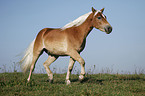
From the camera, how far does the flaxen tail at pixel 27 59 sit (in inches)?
319

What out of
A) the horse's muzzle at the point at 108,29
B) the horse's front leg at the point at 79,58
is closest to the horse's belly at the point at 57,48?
the horse's front leg at the point at 79,58

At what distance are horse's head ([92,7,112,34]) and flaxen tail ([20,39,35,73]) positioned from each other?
3.04 metres

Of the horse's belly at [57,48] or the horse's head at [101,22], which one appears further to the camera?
the horse's belly at [57,48]

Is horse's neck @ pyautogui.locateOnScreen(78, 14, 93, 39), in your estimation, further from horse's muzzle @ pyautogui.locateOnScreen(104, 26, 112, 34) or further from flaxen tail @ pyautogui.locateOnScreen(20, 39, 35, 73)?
flaxen tail @ pyautogui.locateOnScreen(20, 39, 35, 73)

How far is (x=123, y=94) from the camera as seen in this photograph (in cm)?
538

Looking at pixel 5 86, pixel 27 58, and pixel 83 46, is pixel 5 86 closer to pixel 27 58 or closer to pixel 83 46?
pixel 27 58

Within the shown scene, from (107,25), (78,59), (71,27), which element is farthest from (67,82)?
(107,25)

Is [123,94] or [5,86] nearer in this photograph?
[123,94]

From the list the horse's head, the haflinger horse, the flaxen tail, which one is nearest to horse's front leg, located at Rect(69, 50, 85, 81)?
the haflinger horse

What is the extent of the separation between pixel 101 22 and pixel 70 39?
1243 millimetres

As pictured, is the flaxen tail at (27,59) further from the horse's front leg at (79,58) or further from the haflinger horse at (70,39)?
the horse's front leg at (79,58)

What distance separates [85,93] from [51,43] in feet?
9.39

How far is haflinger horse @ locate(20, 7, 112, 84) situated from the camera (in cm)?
658

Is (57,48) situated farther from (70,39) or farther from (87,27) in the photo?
(87,27)
